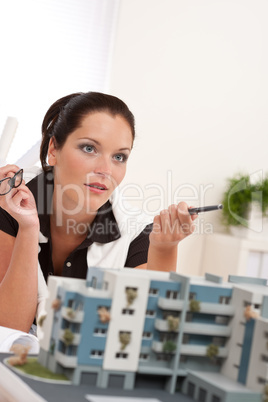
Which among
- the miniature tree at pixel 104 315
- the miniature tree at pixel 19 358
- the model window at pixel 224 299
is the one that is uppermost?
the model window at pixel 224 299

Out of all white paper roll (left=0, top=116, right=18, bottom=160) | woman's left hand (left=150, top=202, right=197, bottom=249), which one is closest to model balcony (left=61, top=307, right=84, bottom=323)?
woman's left hand (left=150, top=202, right=197, bottom=249)

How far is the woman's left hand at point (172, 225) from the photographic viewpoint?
1.21 m

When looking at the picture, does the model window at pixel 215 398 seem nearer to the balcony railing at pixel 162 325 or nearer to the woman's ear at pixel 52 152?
the balcony railing at pixel 162 325

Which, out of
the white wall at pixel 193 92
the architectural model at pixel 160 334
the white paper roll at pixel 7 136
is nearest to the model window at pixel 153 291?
the architectural model at pixel 160 334

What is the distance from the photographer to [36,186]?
1763mm

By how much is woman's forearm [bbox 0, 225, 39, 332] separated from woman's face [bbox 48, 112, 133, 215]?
0.20m

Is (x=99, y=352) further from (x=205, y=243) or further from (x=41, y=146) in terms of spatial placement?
Result: (x=205, y=243)

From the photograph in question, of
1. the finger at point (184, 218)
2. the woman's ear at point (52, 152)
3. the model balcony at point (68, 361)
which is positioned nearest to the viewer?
the model balcony at point (68, 361)

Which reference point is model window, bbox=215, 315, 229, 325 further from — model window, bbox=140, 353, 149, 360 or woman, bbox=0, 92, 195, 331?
woman, bbox=0, 92, 195, 331

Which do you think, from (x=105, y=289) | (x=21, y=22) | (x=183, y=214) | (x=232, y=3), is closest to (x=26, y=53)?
(x=21, y=22)

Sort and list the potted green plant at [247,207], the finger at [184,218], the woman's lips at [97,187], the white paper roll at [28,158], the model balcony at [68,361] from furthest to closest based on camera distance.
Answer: the potted green plant at [247,207] → the white paper roll at [28,158] → the woman's lips at [97,187] → the finger at [184,218] → the model balcony at [68,361]

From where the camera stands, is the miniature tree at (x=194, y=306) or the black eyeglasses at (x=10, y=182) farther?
the black eyeglasses at (x=10, y=182)

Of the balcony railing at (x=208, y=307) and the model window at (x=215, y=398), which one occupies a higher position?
the balcony railing at (x=208, y=307)

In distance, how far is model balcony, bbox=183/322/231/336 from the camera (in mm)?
802
